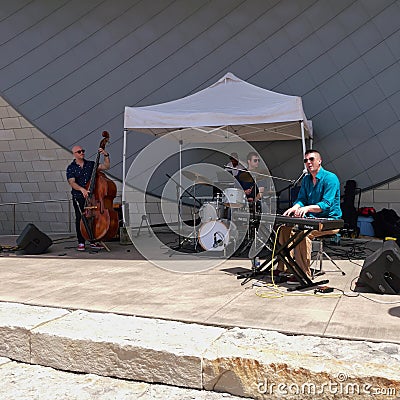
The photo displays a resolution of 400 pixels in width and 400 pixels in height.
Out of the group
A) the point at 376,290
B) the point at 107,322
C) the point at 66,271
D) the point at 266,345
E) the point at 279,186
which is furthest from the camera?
the point at 279,186

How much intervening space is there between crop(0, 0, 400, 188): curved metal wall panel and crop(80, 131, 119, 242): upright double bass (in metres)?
2.73

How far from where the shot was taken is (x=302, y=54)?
7535 mm

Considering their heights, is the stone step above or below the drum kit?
below

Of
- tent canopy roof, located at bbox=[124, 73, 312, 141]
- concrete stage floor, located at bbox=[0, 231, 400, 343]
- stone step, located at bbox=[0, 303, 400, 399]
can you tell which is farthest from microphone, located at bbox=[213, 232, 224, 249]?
stone step, located at bbox=[0, 303, 400, 399]

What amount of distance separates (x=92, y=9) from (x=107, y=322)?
23.2 ft

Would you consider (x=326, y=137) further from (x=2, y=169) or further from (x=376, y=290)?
(x=2, y=169)

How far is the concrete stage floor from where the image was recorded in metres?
2.53

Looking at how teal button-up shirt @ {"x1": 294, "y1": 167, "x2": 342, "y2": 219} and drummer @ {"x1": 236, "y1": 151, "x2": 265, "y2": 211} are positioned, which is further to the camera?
drummer @ {"x1": 236, "y1": 151, "x2": 265, "y2": 211}

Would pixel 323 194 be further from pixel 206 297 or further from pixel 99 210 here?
pixel 99 210

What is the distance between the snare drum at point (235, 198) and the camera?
468 cm

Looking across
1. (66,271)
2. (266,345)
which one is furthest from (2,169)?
(266,345)

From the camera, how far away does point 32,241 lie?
5.37 m

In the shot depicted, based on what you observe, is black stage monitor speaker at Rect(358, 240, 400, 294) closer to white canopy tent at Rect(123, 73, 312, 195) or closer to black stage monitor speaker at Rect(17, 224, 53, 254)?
white canopy tent at Rect(123, 73, 312, 195)

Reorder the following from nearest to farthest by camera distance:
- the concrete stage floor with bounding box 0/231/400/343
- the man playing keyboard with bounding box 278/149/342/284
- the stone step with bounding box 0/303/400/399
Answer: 1. the stone step with bounding box 0/303/400/399
2. the concrete stage floor with bounding box 0/231/400/343
3. the man playing keyboard with bounding box 278/149/342/284
